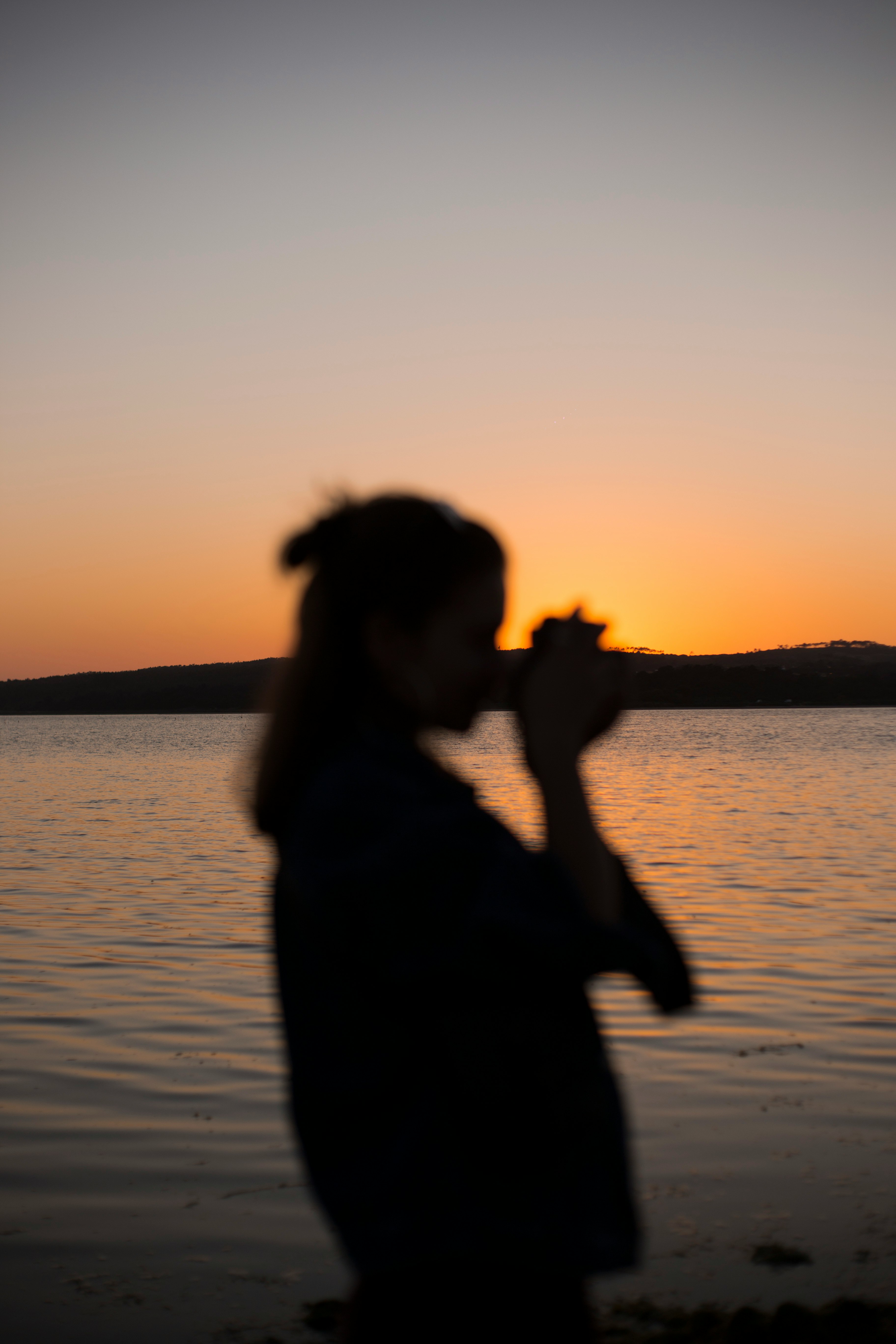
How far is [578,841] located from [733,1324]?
10.8ft

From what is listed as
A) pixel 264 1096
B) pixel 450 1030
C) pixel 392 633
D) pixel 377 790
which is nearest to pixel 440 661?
pixel 392 633

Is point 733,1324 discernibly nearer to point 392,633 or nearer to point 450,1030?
point 450,1030

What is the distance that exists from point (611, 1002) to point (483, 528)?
753cm

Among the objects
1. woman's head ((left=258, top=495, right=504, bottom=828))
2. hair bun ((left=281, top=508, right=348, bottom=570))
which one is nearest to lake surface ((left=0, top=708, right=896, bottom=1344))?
woman's head ((left=258, top=495, right=504, bottom=828))

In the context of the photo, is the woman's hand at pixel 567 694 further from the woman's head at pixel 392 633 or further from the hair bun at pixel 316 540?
the hair bun at pixel 316 540

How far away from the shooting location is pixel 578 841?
4.42 feet

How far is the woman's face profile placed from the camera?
1.47 metres

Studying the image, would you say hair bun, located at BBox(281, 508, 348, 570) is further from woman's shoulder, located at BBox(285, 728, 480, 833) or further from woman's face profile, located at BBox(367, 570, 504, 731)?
woman's shoulder, located at BBox(285, 728, 480, 833)

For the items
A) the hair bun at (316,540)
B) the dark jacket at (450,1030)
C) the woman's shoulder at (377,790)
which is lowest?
the dark jacket at (450,1030)

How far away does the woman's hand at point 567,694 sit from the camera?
4.60 feet

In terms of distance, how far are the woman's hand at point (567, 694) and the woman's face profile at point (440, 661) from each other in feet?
0.23

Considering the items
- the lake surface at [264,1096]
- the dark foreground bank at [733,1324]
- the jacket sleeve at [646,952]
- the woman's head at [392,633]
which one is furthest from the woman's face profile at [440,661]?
the dark foreground bank at [733,1324]

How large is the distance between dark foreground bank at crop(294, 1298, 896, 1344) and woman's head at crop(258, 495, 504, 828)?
3038mm

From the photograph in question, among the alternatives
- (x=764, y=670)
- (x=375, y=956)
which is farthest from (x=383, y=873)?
(x=764, y=670)
